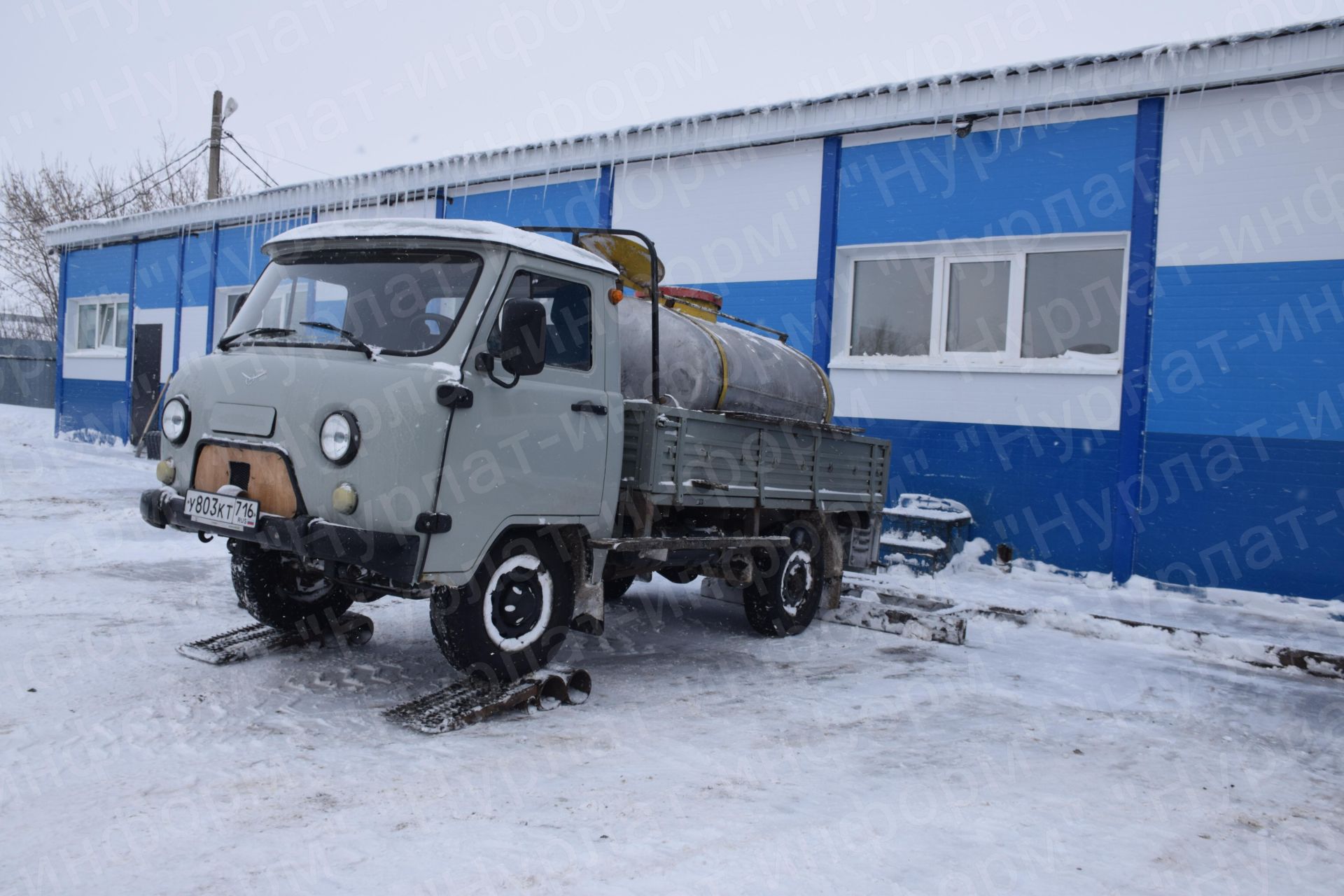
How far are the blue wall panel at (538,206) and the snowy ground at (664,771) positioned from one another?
7.49m

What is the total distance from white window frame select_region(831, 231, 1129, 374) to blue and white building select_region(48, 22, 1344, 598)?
0.03m

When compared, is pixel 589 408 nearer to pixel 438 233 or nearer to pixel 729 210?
pixel 438 233

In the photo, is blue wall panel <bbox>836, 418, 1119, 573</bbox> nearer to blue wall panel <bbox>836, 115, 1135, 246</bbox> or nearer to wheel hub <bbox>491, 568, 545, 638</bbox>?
blue wall panel <bbox>836, 115, 1135, 246</bbox>

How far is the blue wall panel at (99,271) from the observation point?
19922 millimetres

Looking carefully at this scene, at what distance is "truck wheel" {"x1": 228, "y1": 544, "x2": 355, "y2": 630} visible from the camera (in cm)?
531

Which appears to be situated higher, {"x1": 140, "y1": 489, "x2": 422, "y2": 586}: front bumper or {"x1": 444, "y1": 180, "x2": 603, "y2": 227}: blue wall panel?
{"x1": 444, "y1": 180, "x2": 603, "y2": 227}: blue wall panel

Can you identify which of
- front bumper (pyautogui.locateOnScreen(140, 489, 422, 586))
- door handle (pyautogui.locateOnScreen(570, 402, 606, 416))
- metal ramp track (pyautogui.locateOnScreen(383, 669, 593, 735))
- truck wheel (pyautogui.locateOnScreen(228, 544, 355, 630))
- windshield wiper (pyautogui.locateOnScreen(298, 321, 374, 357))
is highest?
windshield wiper (pyautogui.locateOnScreen(298, 321, 374, 357))

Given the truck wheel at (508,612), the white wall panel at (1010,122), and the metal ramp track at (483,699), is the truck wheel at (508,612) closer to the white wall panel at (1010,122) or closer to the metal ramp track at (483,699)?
the metal ramp track at (483,699)

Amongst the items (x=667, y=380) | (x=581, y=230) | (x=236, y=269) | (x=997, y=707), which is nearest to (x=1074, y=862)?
(x=997, y=707)

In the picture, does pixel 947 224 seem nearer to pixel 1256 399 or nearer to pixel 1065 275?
pixel 1065 275

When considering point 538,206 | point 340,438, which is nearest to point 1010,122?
point 538,206

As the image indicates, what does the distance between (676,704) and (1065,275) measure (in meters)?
6.41

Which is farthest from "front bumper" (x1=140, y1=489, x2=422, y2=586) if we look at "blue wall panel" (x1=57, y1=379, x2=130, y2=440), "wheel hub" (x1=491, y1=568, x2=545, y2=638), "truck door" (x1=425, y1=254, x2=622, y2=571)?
"blue wall panel" (x1=57, y1=379, x2=130, y2=440)

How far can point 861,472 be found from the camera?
7.33 meters
